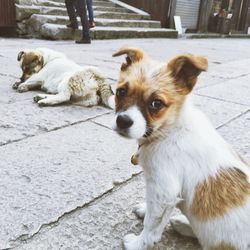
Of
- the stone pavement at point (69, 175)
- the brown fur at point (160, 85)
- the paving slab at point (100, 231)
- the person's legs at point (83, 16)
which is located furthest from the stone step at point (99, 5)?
the brown fur at point (160, 85)

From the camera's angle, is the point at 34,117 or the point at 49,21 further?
the point at 49,21

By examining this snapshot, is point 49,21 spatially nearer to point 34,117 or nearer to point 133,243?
point 34,117

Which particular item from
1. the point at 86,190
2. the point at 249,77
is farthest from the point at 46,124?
the point at 249,77

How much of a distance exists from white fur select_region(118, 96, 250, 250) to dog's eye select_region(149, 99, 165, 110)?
0.33 feet

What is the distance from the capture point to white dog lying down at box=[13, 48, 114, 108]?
399 cm

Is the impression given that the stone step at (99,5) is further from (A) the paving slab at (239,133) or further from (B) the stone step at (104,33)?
(A) the paving slab at (239,133)

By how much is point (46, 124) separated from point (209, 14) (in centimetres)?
1757

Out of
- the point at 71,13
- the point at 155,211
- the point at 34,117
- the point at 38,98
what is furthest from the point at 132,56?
the point at 71,13

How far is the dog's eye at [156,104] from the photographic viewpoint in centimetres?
163

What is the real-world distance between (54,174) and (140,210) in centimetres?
71

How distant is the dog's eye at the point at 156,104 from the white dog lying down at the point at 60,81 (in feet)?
7.85

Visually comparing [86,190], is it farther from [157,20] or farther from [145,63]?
[157,20]

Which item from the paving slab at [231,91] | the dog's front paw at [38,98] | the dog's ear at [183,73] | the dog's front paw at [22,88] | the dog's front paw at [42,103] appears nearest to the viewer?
the dog's ear at [183,73]

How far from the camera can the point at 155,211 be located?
169 centimetres
